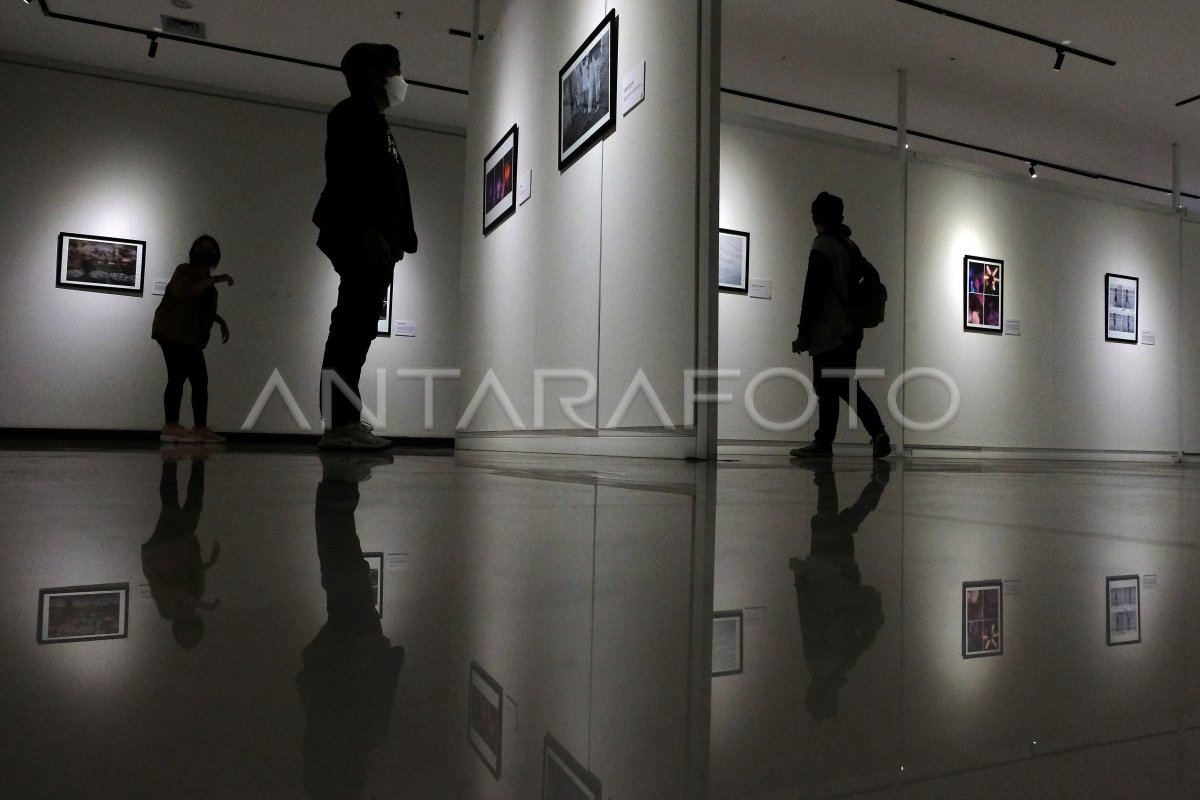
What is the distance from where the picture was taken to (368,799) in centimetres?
18

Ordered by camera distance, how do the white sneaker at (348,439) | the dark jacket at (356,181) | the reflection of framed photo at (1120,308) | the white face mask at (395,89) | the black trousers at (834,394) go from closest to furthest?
the white sneaker at (348,439), the dark jacket at (356,181), the white face mask at (395,89), the black trousers at (834,394), the reflection of framed photo at (1120,308)

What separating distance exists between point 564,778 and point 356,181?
3301mm

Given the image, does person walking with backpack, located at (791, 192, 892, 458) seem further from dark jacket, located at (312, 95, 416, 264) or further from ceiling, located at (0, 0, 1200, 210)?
ceiling, located at (0, 0, 1200, 210)

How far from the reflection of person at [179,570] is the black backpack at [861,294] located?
4.31m

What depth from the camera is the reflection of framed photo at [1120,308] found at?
9000 mm

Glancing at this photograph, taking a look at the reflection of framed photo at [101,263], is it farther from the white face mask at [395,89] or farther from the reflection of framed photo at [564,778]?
the reflection of framed photo at [564,778]

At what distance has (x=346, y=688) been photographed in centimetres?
25

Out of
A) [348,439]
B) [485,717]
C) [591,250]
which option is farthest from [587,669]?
[591,250]

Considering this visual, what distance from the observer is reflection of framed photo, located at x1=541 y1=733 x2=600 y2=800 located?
7.6 inches

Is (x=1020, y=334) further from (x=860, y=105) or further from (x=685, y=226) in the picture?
(x=685, y=226)

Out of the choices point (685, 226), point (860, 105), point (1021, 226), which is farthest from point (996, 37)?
point (685, 226)

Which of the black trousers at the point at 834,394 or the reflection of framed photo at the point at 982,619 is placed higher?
the black trousers at the point at 834,394

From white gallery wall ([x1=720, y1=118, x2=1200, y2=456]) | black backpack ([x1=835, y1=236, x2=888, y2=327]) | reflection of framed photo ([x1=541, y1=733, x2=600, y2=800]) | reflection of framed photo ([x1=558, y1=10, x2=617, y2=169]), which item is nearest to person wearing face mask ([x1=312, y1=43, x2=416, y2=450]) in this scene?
reflection of framed photo ([x1=558, y1=10, x2=617, y2=169])

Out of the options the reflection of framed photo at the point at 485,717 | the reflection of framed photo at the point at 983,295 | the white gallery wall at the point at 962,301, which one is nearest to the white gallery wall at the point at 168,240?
the white gallery wall at the point at 962,301
